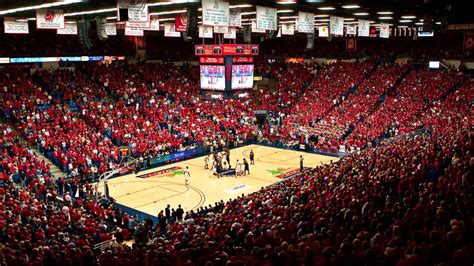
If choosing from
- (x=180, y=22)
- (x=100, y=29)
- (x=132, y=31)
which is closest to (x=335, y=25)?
(x=180, y=22)

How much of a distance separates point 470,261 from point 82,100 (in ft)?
108

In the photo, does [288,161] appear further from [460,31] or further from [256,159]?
[460,31]

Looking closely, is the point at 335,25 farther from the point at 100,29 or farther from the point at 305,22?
the point at 100,29

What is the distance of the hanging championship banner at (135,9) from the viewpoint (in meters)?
16.2

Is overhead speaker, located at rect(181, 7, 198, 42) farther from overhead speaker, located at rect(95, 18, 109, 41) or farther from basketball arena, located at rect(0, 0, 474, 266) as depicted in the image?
overhead speaker, located at rect(95, 18, 109, 41)

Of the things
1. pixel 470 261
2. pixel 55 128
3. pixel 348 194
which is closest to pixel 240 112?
pixel 55 128

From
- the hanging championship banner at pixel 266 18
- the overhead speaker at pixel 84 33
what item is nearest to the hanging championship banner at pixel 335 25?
the hanging championship banner at pixel 266 18

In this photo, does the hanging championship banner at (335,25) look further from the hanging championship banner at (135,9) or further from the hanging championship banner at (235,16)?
the hanging championship banner at (135,9)

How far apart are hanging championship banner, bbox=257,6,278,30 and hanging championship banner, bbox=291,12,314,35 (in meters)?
2.23

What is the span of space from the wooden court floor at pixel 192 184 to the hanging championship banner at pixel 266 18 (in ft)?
31.1

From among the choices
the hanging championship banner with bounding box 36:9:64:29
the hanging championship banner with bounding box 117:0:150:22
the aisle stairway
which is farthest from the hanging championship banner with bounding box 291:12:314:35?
the aisle stairway

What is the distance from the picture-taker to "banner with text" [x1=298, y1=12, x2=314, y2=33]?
21688 mm

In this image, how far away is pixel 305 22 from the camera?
862 inches

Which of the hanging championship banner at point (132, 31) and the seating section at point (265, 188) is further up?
the hanging championship banner at point (132, 31)
